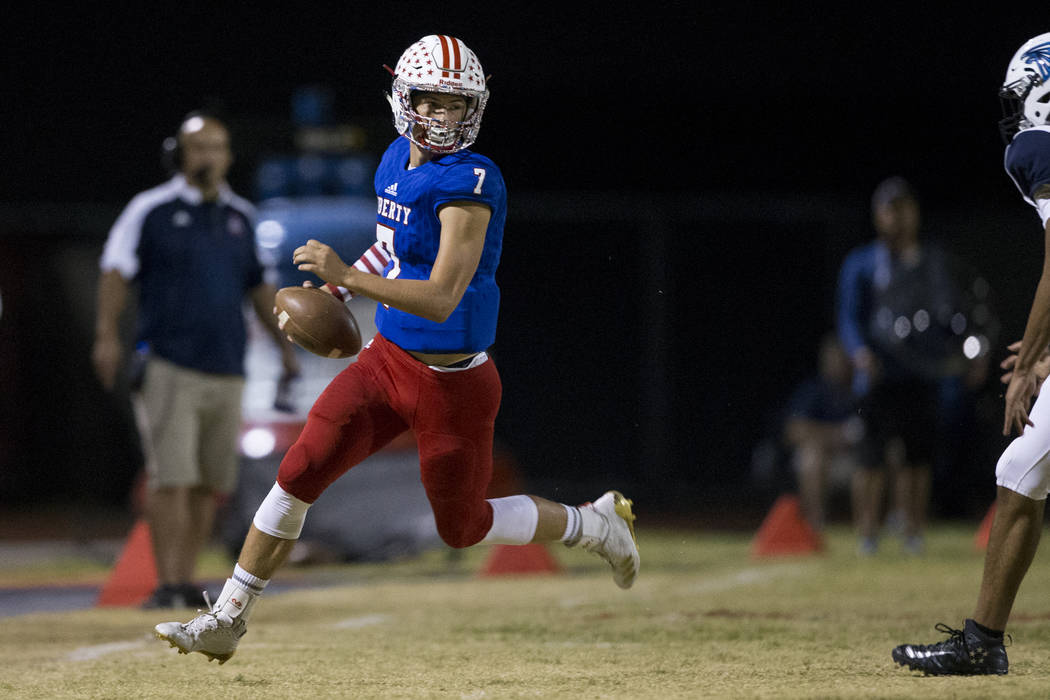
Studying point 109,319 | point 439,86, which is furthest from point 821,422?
point 439,86

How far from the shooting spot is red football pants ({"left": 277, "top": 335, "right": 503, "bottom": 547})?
464 centimetres

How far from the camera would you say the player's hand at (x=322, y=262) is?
434 centimetres

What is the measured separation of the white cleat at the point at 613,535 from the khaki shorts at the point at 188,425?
2512mm

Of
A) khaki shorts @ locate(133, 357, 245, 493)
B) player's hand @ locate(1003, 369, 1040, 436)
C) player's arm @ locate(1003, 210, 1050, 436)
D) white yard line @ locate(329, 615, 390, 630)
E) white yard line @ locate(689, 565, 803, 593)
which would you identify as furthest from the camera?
white yard line @ locate(689, 565, 803, 593)

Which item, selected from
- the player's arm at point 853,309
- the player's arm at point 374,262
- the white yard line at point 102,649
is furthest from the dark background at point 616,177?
the player's arm at point 374,262

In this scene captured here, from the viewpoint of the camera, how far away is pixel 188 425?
7.17m

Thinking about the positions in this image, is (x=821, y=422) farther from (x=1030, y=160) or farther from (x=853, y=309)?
(x=1030, y=160)

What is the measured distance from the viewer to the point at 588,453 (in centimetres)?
1280

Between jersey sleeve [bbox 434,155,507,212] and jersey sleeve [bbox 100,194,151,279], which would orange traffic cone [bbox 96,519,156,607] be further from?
jersey sleeve [bbox 434,155,507,212]

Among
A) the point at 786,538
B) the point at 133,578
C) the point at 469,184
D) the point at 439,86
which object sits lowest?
the point at 786,538

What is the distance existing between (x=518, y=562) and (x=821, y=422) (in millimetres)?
3310

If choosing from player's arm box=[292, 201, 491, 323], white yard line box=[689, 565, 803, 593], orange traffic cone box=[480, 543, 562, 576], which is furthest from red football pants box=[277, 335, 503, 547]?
orange traffic cone box=[480, 543, 562, 576]

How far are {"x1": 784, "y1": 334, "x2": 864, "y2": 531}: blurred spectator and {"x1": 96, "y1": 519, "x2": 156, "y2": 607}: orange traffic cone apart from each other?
5015mm

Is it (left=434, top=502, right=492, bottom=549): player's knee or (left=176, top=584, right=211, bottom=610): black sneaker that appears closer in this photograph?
(left=434, top=502, right=492, bottom=549): player's knee
